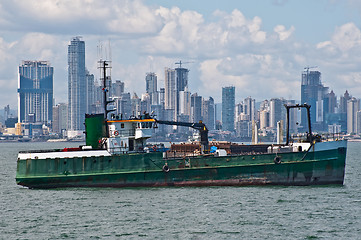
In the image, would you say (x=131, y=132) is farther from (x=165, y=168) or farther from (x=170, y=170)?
(x=170, y=170)

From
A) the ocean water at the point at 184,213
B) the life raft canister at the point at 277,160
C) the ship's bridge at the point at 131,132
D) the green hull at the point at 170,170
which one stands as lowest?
the ocean water at the point at 184,213

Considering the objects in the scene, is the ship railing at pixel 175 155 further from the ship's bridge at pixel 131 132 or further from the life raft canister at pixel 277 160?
the life raft canister at pixel 277 160

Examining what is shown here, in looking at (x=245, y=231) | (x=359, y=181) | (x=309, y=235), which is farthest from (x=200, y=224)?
(x=359, y=181)

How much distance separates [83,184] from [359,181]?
26.3 metres

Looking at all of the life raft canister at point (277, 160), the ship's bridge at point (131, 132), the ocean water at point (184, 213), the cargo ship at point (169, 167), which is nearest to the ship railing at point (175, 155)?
the cargo ship at point (169, 167)

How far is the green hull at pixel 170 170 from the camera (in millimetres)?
50812

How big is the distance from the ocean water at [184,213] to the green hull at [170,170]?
0.96 meters

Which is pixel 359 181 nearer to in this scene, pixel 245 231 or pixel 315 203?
pixel 315 203

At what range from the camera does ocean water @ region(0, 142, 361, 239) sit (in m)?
35.9

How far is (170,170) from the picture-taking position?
5103cm

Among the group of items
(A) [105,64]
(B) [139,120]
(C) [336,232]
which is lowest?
(C) [336,232]

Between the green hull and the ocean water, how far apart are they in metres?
0.96

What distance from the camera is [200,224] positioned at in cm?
3775

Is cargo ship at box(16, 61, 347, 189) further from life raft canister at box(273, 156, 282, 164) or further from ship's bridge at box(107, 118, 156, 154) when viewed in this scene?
ship's bridge at box(107, 118, 156, 154)
